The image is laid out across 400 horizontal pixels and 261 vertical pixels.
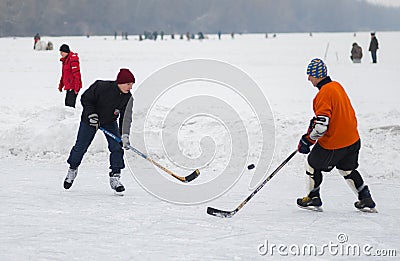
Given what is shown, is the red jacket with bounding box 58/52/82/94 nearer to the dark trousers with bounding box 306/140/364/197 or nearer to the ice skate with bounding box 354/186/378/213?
the dark trousers with bounding box 306/140/364/197

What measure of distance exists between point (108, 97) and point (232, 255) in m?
2.60

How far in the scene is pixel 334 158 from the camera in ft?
19.6

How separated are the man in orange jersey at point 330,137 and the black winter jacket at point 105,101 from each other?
2.02 metres

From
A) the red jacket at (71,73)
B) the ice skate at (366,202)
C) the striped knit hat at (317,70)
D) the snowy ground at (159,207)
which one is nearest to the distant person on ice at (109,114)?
the snowy ground at (159,207)

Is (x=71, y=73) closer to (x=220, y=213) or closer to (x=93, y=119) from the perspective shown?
(x=93, y=119)

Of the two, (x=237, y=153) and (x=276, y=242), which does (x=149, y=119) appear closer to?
(x=237, y=153)

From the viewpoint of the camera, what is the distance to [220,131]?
9766mm

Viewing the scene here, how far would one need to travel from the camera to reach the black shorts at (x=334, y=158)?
5.97 metres

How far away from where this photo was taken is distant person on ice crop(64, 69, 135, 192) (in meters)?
6.61

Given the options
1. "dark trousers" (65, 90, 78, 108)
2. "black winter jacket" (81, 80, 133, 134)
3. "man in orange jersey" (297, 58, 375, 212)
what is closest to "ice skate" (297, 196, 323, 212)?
"man in orange jersey" (297, 58, 375, 212)

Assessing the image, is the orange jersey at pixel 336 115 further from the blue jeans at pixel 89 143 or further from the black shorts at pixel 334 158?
the blue jeans at pixel 89 143

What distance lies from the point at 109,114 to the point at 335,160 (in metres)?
2.48

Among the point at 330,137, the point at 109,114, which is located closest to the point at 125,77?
the point at 109,114

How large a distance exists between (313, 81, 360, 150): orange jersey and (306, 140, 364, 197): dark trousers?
0.05 meters
